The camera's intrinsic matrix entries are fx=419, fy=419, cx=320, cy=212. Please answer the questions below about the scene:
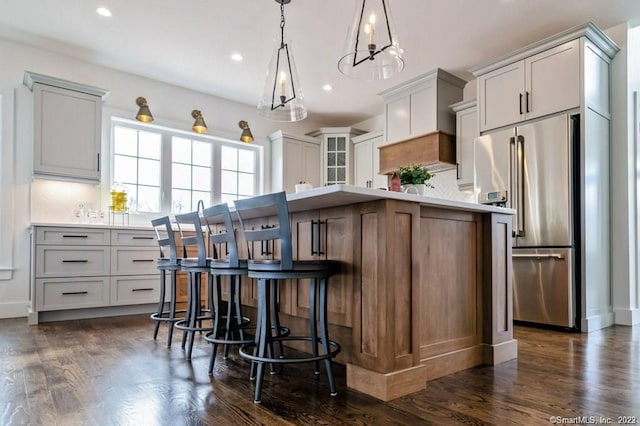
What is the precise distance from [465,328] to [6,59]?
5.17m

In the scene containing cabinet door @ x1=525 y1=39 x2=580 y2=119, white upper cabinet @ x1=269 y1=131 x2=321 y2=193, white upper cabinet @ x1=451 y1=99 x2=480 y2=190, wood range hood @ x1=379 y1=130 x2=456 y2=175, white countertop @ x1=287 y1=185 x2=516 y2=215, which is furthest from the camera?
white upper cabinet @ x1=269 y1=131 x2=321 y2=193

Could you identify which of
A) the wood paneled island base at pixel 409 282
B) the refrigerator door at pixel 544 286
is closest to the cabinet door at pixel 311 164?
the refrigerator door at pixel 544 286

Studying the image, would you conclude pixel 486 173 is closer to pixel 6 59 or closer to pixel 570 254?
pixel 570 254

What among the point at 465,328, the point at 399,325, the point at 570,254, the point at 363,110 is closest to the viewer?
the point at 399,325

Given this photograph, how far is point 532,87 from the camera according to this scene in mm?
3939

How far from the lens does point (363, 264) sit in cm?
203

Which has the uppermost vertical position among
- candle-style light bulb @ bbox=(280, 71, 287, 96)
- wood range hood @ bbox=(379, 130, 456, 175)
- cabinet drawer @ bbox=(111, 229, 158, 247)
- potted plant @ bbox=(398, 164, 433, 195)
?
candle-style light bulb @ bbox=(280, 71, 287, 96)

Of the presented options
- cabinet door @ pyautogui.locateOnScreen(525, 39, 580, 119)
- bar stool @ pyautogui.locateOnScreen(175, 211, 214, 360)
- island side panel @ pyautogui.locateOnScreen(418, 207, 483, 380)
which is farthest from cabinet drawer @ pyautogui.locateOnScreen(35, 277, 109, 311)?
cabinet door @ pyautogui.locateOnScreen(525, 39, 580, 119)

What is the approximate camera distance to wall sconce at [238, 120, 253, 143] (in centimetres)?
607

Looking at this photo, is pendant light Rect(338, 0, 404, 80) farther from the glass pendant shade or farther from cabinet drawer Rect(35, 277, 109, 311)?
cabinet drawer Rect(35, 277, 109, 311)

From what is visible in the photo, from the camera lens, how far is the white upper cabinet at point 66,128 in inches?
168

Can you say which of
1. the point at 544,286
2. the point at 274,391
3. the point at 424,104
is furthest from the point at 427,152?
the point at 274,391

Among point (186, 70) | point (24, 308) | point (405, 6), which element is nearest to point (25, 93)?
point (186, 70)

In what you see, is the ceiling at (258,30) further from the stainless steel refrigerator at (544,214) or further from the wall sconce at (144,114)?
the stainless steel refrigerator at (544,214)
